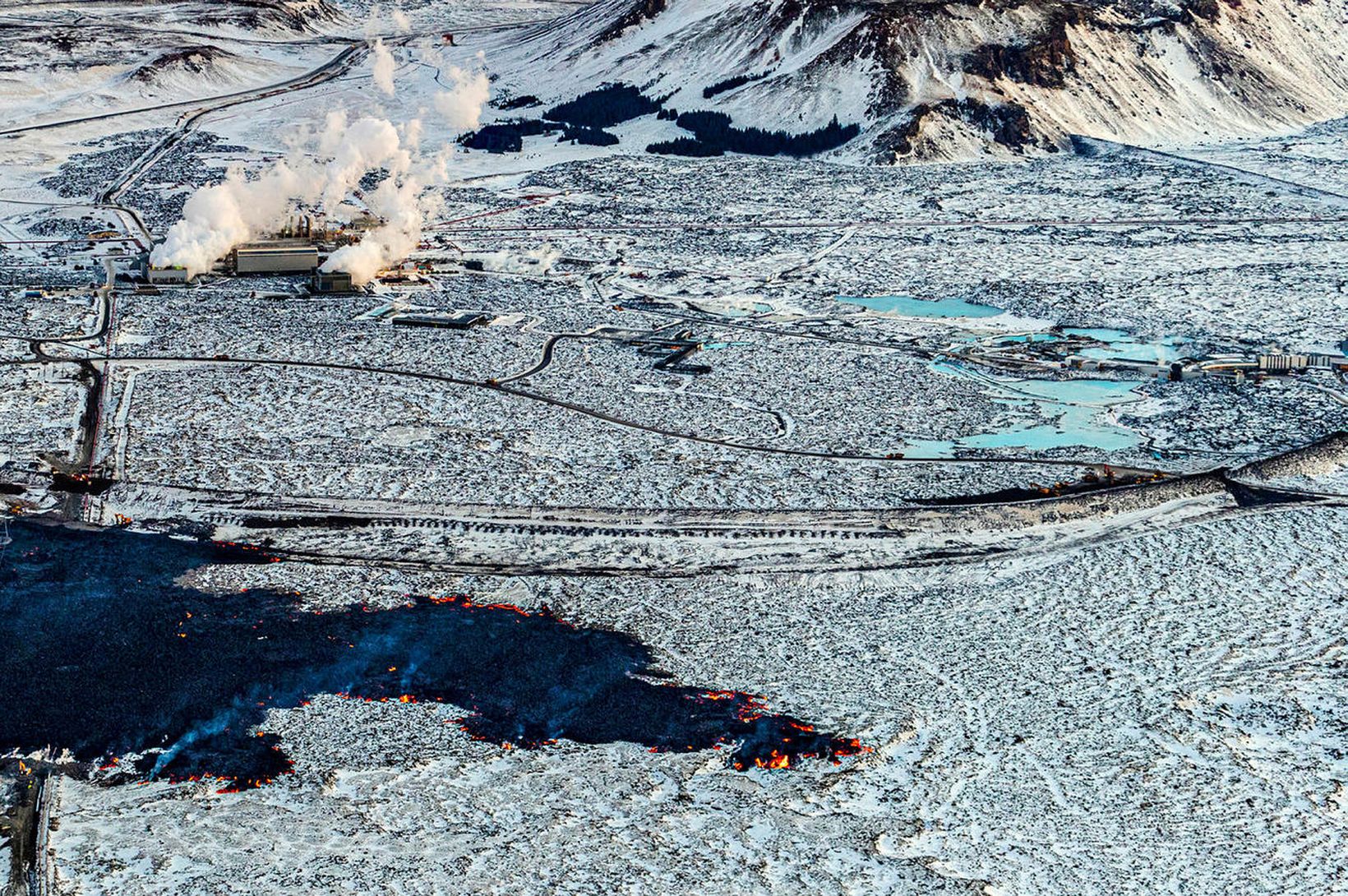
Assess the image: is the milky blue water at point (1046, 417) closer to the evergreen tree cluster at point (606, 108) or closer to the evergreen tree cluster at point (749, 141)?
the evergreen tree cluster at point (749, 141)

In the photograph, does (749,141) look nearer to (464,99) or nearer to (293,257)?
(464,99)

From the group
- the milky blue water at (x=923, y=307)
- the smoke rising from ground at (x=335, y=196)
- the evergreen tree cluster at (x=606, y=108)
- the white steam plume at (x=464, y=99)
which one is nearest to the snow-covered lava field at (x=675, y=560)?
the milky blue water at (x=923, y=307)

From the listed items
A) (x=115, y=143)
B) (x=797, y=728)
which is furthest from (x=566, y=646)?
(x=115, y=143)

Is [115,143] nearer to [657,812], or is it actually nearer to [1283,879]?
[657,812]

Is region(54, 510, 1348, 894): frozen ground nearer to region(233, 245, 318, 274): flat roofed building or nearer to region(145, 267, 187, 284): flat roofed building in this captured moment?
region(145, 267, 187, 284): flat roofed building

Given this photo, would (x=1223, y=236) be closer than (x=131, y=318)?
No

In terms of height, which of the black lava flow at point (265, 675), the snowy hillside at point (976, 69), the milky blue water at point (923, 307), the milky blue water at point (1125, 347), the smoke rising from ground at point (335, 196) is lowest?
the black lava flow at point (265, 675)

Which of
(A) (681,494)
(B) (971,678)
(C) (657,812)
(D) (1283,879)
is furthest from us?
(A) (681,494)
